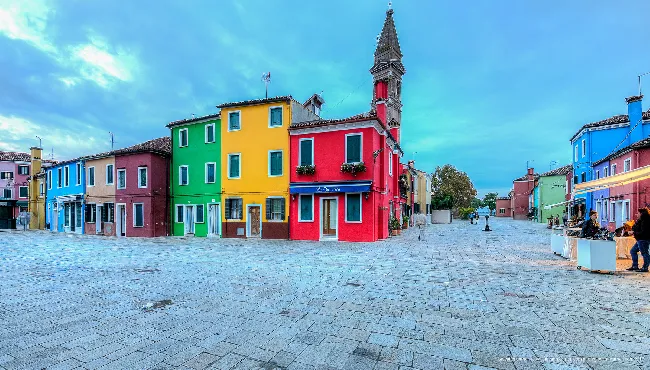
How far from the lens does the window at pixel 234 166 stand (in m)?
21.2

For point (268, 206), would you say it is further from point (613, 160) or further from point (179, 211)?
point (613, 160)

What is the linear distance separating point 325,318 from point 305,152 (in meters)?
14.8

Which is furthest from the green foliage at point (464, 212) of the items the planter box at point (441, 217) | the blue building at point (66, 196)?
the blue building at point (66, 196)

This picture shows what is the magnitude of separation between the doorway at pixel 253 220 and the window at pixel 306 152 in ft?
13.5

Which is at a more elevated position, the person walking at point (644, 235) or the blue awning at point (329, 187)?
the blue awning at point (329, 187)

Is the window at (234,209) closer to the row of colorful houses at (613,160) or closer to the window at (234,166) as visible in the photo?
the window at (234,166)

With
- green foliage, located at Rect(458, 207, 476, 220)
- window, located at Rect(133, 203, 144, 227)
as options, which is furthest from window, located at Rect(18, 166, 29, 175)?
green foliage, located at Rect(458, 207, 476, 220)

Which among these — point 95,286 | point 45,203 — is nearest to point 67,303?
point 95,286

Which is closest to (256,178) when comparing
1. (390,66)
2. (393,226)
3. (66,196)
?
(393,226)

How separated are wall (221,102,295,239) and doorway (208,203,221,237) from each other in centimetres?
87

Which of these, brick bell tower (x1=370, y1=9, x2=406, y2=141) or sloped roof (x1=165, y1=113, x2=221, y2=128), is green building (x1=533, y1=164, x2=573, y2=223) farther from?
sloped roof (x1=165, y1=113, x2=221, y2=128)

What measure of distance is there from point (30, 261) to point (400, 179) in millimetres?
22444

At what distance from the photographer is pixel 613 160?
75.6 ft

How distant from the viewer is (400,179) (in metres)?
26.5
